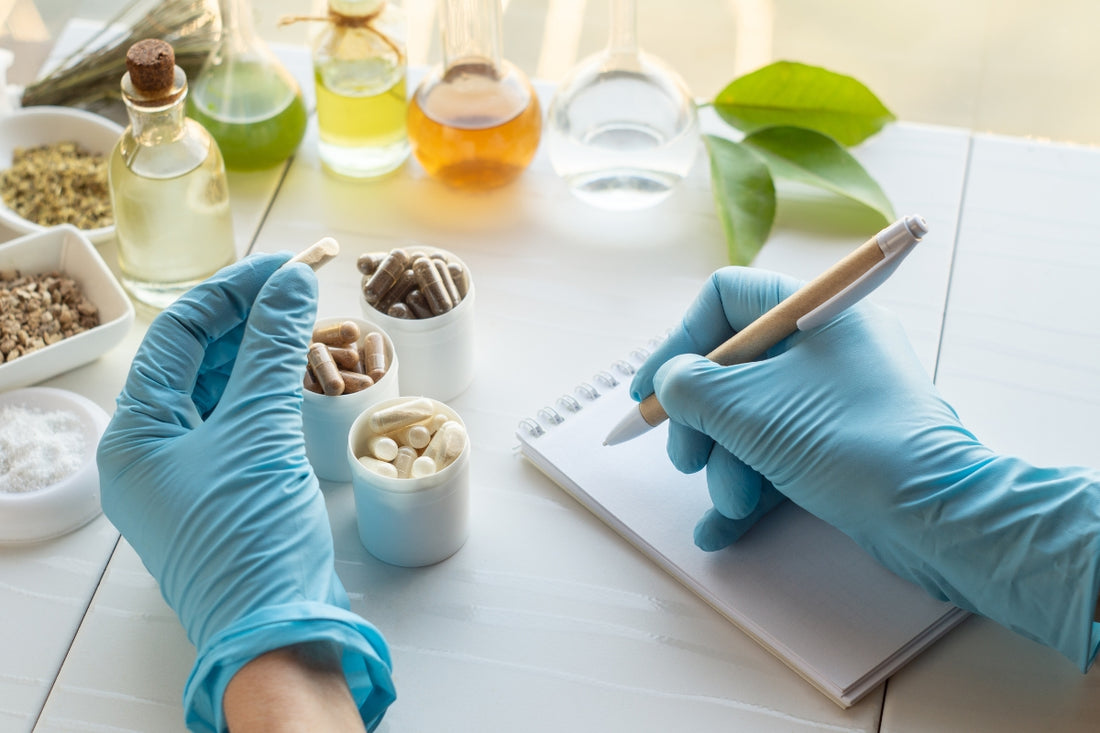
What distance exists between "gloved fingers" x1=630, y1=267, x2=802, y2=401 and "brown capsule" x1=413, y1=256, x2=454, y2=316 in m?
0.20

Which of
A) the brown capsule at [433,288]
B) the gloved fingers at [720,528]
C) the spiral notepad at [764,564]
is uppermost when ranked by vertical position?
the brown capsule at [433,288]

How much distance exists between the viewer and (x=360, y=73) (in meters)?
1.36

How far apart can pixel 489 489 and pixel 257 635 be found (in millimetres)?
329

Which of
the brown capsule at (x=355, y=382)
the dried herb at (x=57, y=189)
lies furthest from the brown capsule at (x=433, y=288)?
the dried herb at (x=57, y=189)

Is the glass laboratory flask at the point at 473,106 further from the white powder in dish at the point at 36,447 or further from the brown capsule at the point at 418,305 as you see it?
the white powder in dish at the point at 36,447

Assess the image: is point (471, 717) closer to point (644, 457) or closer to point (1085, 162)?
point (644, 457)

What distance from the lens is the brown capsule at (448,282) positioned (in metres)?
1.12

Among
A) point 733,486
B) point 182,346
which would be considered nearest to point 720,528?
point 733,486

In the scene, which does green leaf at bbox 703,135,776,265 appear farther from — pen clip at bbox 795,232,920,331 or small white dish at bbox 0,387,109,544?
small white dish at bbox 0,387,109,544

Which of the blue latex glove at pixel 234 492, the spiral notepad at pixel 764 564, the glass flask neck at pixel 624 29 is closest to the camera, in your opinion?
the blue latex glove at pixel 234 492

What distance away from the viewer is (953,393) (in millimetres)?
1177

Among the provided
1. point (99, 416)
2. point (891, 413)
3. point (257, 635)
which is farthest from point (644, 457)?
point (99, 416)

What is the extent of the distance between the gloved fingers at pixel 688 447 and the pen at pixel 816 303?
0.02m

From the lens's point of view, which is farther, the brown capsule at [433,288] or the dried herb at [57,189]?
the dried herb at [57,189]
